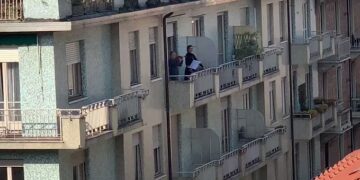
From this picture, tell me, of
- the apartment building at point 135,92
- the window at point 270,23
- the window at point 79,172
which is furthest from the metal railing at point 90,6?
the window at point 270,23

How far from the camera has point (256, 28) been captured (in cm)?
6266

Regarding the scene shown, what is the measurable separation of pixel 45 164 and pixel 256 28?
2192 cm

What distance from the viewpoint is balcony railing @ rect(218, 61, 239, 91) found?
181ft

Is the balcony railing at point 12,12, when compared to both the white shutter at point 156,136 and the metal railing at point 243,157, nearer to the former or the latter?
the white shutter at point 156,136

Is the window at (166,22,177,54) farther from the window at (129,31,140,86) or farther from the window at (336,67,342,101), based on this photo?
the window at (336,67,342,101)

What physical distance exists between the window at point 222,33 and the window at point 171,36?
16.7 feet

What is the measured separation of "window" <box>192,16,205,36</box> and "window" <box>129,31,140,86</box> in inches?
297

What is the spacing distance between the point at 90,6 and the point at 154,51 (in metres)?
7.27

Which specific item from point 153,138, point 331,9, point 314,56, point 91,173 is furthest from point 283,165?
point 91,173

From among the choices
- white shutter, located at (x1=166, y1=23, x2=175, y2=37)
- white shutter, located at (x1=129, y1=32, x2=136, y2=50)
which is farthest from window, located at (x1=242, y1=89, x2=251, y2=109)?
white shutter, located at (x1=129, y1=32, x2=136, y2=50)

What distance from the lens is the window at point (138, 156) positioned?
48.3 m

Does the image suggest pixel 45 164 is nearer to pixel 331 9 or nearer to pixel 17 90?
pixel 17 90

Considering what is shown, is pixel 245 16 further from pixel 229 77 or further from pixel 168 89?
pixel 168 89

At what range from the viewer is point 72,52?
142 feet
